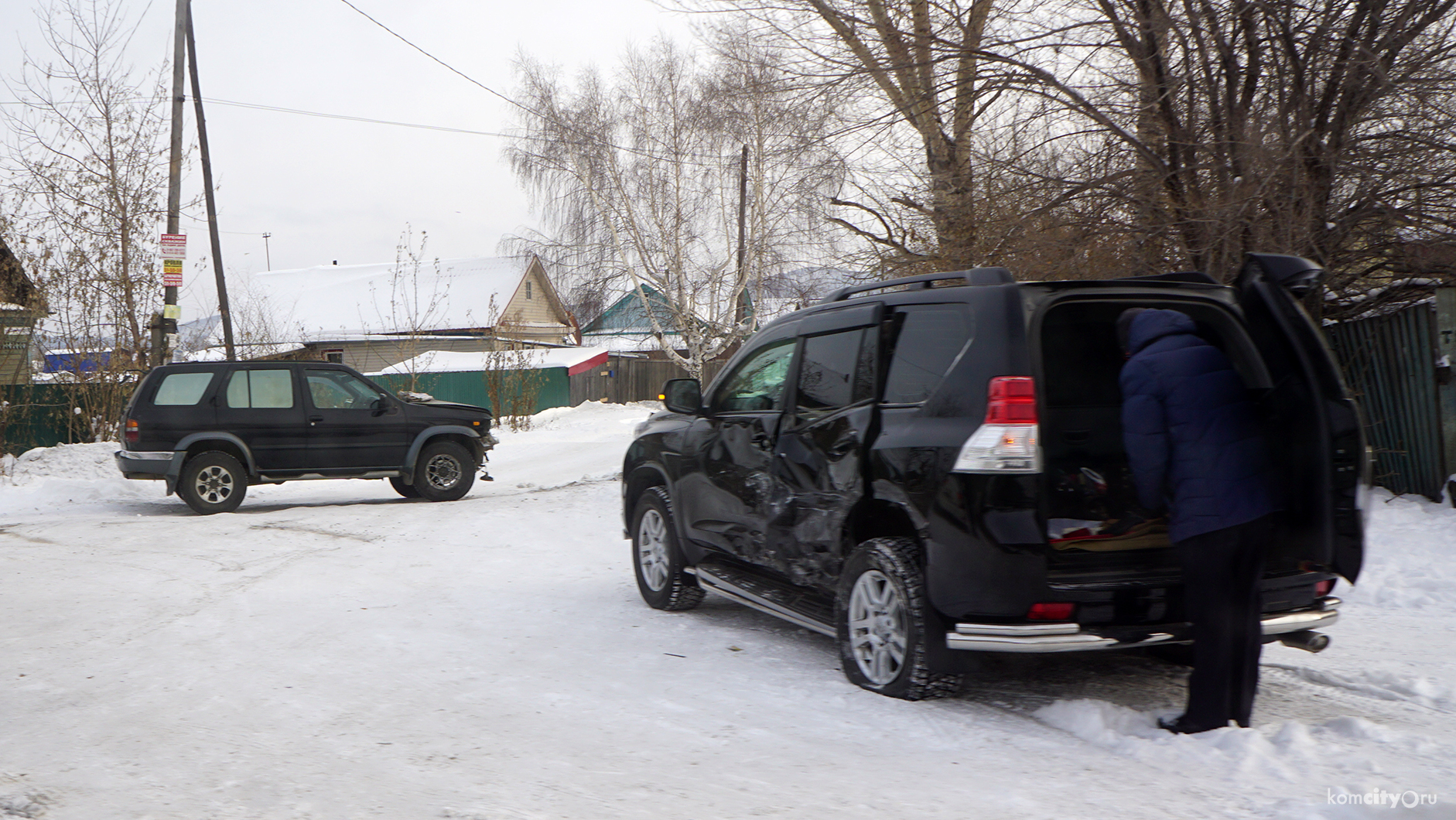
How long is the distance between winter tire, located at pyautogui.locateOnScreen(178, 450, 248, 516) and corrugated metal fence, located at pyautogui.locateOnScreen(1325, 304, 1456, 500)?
11.9m

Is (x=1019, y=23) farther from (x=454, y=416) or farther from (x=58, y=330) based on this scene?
(x=58, y=330)

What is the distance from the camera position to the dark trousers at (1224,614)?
13.2 feet

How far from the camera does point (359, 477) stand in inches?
539

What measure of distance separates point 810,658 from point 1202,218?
6.08 metres

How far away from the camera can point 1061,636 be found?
4.10 m

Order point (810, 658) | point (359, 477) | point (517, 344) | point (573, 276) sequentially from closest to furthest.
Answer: point (810, 658), point (359, 477), point (517, 344), point (573, 276)

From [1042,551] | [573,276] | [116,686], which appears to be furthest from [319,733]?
[573,276]

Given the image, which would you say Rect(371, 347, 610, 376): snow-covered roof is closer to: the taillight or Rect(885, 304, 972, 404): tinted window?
Rect(885, 304, 972, 404): tinted window

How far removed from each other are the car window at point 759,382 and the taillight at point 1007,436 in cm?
168

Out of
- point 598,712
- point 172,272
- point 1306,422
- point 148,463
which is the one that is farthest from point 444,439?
point 1306,422

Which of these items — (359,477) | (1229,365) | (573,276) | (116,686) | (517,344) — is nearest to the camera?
(1229,365)

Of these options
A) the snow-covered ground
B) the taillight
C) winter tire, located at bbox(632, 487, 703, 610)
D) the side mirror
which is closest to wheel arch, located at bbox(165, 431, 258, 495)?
the snow-covered ground

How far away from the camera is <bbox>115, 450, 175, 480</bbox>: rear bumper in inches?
497

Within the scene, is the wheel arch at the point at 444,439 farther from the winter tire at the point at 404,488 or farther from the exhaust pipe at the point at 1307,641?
the exhaust pipe at the point at 1307,641
